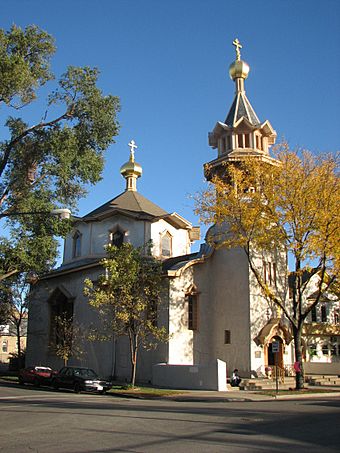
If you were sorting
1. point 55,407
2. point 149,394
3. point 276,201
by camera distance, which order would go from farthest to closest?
point 276,201
point 149,394
point 55,407

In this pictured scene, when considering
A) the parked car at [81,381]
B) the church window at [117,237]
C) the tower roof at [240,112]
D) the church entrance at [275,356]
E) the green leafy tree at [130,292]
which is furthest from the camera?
the church window at [117,237]

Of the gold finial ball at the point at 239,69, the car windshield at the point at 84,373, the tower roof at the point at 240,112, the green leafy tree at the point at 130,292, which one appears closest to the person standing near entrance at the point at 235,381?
the green leafy tree at the point at 130,292

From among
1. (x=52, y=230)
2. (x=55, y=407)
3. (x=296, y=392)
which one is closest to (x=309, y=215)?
(x=296, y=392)

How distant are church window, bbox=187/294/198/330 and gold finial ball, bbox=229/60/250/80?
17.3m

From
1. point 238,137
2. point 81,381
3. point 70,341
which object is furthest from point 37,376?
point 238,137

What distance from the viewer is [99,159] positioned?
27203 mm

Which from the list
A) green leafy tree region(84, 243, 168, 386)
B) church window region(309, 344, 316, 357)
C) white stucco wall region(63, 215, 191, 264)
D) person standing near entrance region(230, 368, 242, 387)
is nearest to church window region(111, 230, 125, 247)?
white stucco wall region(63, 215, 191, 264)

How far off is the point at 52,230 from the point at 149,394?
9502 millimetres

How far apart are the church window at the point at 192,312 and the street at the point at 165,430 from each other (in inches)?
563

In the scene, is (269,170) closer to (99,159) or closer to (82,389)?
(99,159)

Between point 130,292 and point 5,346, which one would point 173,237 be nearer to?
point 130,292

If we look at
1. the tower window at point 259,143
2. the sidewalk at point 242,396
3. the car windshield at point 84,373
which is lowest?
the sidewalk at point 242,396

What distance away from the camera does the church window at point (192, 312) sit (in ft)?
97.3

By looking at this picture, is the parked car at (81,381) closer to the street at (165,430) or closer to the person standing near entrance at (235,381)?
the person standing near entrance at (235,381)
